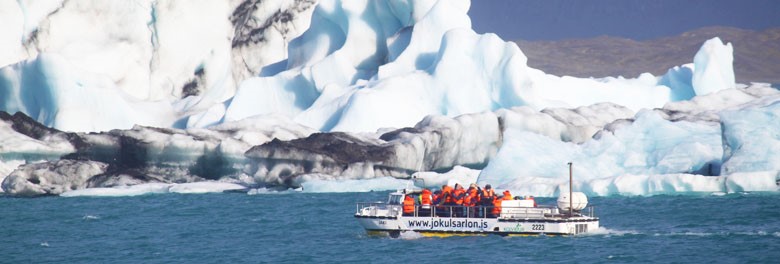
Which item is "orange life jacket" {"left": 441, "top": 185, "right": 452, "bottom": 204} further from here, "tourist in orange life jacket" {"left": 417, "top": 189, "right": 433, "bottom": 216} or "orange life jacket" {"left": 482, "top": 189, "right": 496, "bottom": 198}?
"orange life jacket" {"left": 482, "top": 189, "right": 496, "bottom": 198}

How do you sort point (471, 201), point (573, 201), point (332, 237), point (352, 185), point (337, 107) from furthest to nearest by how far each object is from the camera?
1. point (337, 107)
2. point (352, 185)
3. point (332, 237)
4. point (573, 201)
5. point (471, 201)

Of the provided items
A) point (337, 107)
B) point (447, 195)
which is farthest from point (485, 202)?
point (337, 107)

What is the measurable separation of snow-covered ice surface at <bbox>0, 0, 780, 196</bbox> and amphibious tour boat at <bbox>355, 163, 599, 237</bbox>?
11502 mm

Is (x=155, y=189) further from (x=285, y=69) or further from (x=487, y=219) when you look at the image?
(x=487, y=219)

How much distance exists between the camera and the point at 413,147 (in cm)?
5366

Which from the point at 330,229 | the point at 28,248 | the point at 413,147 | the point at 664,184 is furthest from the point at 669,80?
the point at 28,248

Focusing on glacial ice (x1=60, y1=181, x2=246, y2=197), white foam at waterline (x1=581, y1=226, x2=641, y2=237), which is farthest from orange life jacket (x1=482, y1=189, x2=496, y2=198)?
glacial ice (x1=60, y1=181, x2=246, y2=197)

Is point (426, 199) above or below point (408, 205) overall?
above

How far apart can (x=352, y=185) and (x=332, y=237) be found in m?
17.3

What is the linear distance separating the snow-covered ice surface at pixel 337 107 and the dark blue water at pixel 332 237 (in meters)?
2.32

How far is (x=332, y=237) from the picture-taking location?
3531 centimetres

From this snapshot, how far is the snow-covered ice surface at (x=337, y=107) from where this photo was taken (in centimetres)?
4819

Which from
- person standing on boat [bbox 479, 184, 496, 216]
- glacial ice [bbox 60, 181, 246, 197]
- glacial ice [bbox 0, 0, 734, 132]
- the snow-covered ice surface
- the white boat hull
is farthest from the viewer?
glacial ice [bbox 0, 0, 734, 132]

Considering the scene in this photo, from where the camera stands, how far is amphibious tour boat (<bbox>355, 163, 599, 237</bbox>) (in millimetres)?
32875
